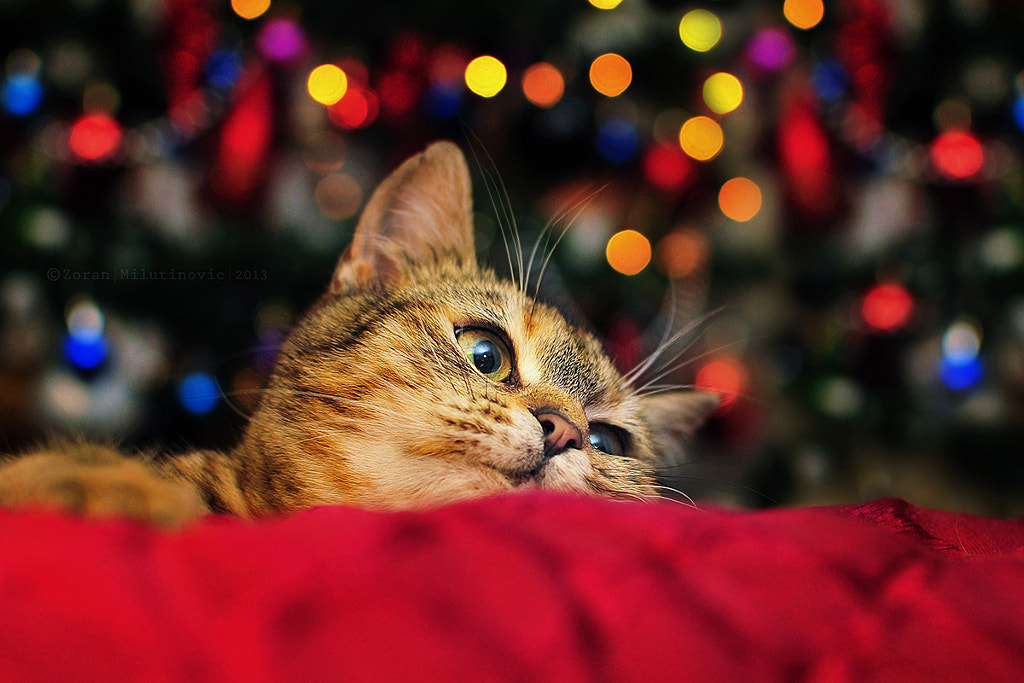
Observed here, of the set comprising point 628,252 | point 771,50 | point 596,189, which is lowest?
point 628,252

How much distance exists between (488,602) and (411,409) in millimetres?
220

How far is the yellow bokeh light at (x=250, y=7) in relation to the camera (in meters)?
1.02

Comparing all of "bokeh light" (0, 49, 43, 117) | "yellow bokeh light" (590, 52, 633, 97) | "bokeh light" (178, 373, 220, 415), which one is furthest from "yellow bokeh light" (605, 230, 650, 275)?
"bokeh light" (0, 49, 43, 117)

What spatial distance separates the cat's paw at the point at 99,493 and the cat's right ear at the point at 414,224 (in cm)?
30

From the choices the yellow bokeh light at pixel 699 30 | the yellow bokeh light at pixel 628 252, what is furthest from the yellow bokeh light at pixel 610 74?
the yellow bokeh light at pixel 628 252

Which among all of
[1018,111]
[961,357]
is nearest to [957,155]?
[1018,111]

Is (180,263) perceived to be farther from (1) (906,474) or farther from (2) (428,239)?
(1) (906,474)

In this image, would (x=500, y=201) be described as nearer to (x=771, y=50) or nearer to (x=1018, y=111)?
(x=771, y=50)

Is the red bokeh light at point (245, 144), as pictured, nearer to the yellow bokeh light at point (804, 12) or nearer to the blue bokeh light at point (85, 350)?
the blue bokeh light at point (85, 350)

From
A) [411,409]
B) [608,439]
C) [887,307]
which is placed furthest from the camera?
[887,307]

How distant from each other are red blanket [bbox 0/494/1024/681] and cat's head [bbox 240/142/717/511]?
4.8 inches

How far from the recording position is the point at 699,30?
45.5 inches

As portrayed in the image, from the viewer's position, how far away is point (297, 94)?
1.02 meters

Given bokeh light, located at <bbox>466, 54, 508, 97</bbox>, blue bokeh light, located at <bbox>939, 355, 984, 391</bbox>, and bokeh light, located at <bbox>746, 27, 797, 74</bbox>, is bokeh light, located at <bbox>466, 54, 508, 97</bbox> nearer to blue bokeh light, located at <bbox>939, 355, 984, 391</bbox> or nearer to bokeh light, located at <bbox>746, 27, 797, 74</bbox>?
bokeh light, located at <bbox>746, 27, 797, 74</bbox>
